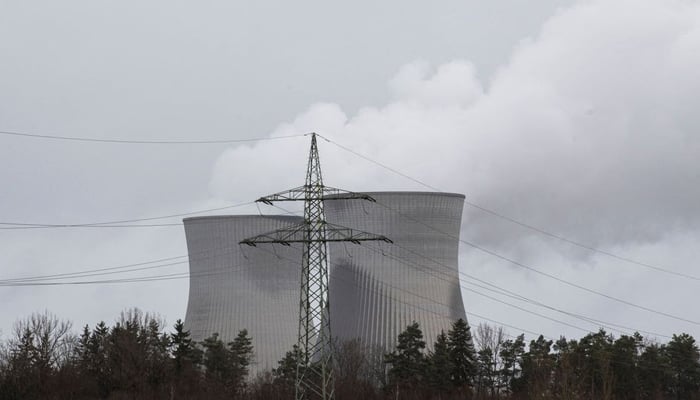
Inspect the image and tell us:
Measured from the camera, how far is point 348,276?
40875 millimetres

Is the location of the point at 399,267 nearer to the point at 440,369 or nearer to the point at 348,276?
the point at 348,276

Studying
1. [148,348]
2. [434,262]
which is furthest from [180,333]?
[434,262]

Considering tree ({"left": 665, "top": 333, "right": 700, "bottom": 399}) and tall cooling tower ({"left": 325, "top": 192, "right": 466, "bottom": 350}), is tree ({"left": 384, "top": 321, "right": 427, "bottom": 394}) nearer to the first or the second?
tall cooling tower ({"left": 325, "top": 192, "right": 466, "bottom": 350})

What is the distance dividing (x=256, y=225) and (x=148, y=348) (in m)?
6.17

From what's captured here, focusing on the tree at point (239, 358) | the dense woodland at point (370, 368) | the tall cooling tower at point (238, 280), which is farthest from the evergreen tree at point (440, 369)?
the tree at point (239, 358)

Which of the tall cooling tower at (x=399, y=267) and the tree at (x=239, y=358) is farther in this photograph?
the tree at (x=239, y=358)

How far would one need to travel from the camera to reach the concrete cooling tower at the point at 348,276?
38.7 m

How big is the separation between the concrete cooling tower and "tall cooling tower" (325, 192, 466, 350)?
1.4 inches

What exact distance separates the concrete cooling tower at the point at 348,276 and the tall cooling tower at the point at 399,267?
34 millimetres

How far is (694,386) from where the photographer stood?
138 ft

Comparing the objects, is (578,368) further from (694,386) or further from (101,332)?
(101,332)

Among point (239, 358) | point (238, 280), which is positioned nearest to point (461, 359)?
point (239, 358)

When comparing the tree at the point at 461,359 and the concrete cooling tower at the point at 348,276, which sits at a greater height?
the concrete cooling tower at the point at 348,276

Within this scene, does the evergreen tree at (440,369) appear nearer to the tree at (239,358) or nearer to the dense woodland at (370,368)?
the dense woodland at (370,368)
